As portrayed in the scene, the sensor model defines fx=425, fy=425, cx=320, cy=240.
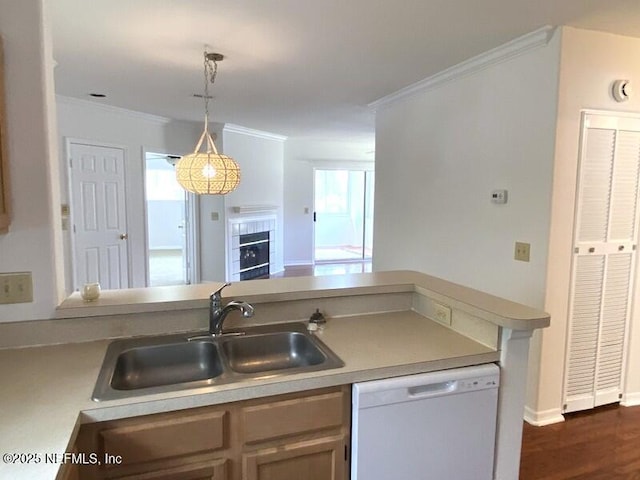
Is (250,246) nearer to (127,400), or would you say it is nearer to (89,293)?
(89,293)

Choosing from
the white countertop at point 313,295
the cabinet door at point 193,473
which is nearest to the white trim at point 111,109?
the white countertop at point 313,295

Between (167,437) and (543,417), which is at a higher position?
(167,437)

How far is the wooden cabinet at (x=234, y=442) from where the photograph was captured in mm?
1218

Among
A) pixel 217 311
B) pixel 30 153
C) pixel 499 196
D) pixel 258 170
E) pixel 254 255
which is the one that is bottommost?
pixel 254 255

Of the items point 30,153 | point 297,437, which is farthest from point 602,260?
point 30,153

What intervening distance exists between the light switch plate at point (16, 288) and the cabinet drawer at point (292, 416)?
3.03 feet

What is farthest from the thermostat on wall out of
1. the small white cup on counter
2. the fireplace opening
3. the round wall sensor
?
the fireplace opening

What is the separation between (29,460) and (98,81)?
3659mm

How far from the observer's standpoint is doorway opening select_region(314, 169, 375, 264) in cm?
924

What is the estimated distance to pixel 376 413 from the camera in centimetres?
145

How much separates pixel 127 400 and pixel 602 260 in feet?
9.32

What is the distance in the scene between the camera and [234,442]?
4.39 ft

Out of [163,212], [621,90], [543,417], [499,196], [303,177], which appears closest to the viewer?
[621,90]

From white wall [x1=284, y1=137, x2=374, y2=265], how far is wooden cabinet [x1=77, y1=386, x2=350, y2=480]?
22.5 feet
